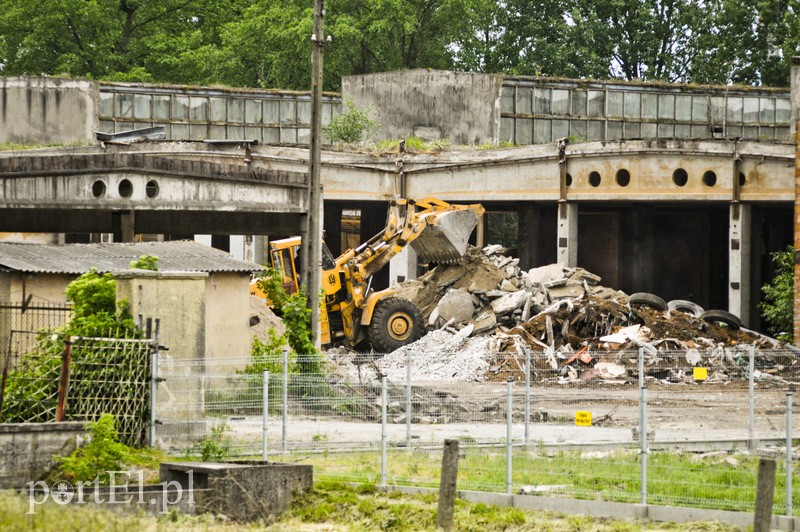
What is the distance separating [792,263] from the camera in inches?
1407

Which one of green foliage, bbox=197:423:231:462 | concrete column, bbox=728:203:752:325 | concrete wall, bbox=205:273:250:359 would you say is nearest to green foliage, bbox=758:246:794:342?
concrete column, bbox=728:203:752:325

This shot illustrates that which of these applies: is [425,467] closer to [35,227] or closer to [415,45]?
[35,227]

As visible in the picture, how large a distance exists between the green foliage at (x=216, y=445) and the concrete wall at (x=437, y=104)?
112 ft

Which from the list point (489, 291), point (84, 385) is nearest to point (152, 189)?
point (84, 385)

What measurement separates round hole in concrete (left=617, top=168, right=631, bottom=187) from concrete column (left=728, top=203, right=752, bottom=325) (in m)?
3.23

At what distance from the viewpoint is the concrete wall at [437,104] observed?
52.4 meters

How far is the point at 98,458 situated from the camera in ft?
57.5

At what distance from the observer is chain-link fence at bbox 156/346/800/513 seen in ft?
54.2

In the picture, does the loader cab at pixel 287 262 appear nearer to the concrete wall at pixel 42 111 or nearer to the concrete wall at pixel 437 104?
the concrete wall at pixel 42 111

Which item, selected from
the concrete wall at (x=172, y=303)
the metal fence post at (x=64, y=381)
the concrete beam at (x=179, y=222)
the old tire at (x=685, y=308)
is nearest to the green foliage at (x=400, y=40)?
the old tire at (x=685, y=308)

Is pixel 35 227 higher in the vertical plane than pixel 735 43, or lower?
lower

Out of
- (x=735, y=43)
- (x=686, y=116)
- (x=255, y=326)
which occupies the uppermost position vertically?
(x=735, y=43)

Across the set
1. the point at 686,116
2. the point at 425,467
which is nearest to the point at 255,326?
the point at 425,467

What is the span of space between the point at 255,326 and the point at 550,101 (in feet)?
92.8
